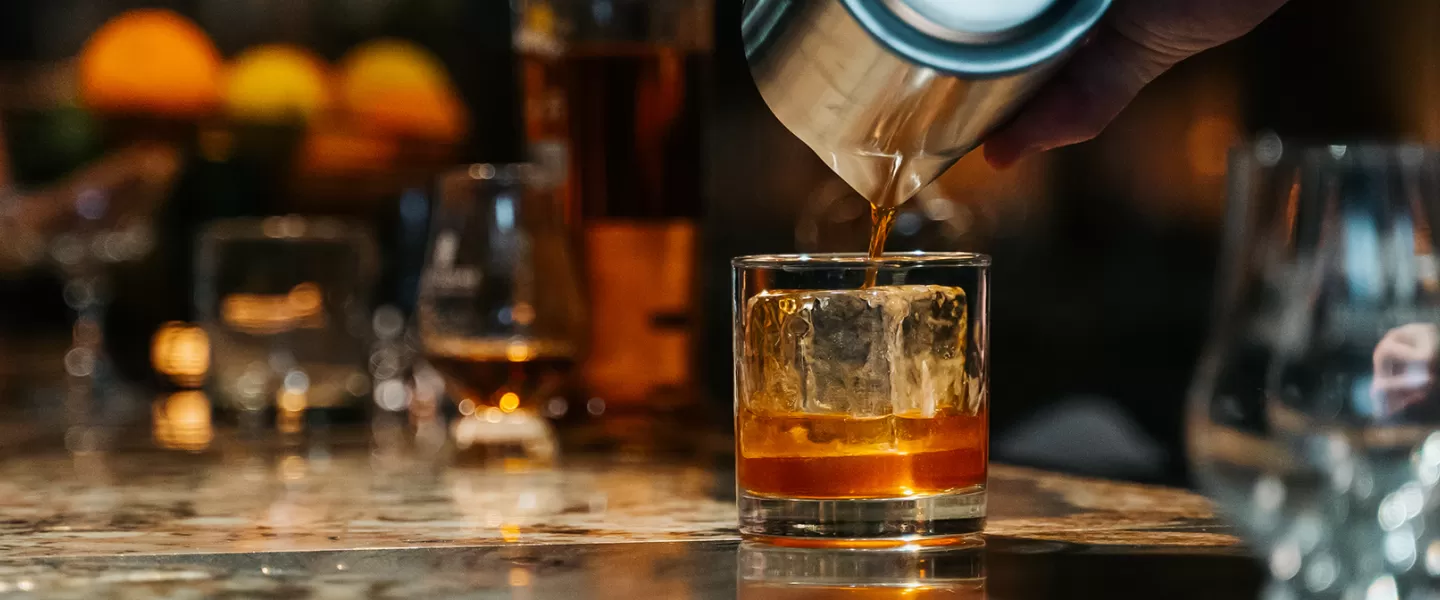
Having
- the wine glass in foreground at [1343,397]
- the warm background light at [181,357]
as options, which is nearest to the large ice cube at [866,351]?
the wine glass in foreground at [1343,397]

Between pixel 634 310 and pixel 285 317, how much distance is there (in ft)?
1.20

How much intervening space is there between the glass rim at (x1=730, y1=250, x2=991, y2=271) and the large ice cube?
0.01 metres

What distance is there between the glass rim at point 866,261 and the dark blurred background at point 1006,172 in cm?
150

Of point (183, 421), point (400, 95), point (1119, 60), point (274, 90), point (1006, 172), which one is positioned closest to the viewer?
point (1119, 60)

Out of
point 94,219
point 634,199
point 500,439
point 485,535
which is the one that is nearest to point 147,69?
point 94,219

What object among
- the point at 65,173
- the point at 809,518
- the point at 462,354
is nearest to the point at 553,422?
the point at 462,354

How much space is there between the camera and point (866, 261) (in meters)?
0.70

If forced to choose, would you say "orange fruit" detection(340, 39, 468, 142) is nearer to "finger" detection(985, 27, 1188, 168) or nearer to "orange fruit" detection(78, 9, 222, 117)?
"orange fruit" detection(78, 9, 222, 117)

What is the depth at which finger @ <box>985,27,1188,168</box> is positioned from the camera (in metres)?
0.79

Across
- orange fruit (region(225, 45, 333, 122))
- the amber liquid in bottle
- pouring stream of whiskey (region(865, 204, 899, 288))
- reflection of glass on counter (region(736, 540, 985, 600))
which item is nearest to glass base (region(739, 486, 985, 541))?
reflection of glass on counter (region(736, 540, 985, 600))

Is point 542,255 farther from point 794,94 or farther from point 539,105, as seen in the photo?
point 794,94

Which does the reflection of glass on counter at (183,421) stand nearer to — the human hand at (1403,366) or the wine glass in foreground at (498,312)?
the wine glass in foreground at (498,312)

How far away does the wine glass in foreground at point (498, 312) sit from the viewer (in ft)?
3.68

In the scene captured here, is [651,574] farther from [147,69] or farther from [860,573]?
[147,69]
